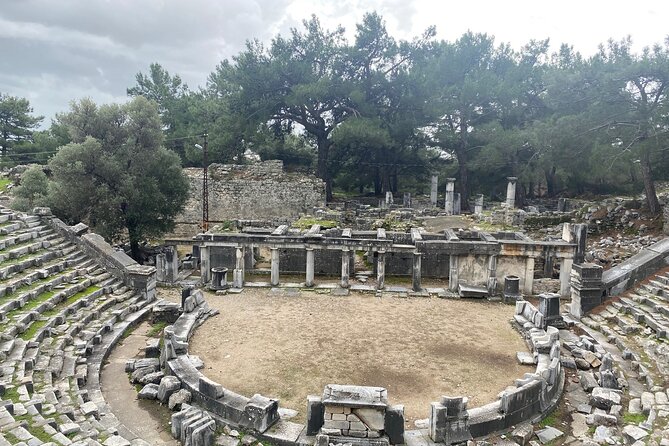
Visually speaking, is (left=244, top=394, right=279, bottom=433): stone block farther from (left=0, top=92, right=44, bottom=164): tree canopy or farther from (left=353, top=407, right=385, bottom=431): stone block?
(left=0, top=92, right=44, bottom=164): tree canopy

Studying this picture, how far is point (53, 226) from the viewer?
2086cm

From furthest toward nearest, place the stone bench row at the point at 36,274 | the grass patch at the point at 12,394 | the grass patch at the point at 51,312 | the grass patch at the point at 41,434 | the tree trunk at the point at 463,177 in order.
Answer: the tree trunk at the point at 463,177 → the stone bench row at the point at 36,274 → the grass patch at the point at 51,312 → the grass patch at the point at 12,394 → the grass patch at the point at 41,434

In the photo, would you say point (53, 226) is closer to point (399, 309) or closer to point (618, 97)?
point (399, 309)

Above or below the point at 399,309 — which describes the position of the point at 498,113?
above

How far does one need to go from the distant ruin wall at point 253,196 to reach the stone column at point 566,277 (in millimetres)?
17665

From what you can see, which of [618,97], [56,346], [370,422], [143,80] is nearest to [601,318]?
[370,422]

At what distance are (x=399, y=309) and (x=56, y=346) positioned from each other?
36.1 ft

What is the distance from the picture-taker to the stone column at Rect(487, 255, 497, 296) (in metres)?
20.0

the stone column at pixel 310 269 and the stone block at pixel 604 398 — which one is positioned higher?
the stone column at pixel 310 269

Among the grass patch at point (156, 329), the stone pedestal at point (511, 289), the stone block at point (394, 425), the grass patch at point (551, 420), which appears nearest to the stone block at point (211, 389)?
the stone block at point (394, 425)

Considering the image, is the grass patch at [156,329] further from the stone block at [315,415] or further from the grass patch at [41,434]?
the stone block at [315,415]

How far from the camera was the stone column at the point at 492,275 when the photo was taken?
2002 cm

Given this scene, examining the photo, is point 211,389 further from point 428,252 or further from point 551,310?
point 428,252

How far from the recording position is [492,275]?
20125 millimetres
